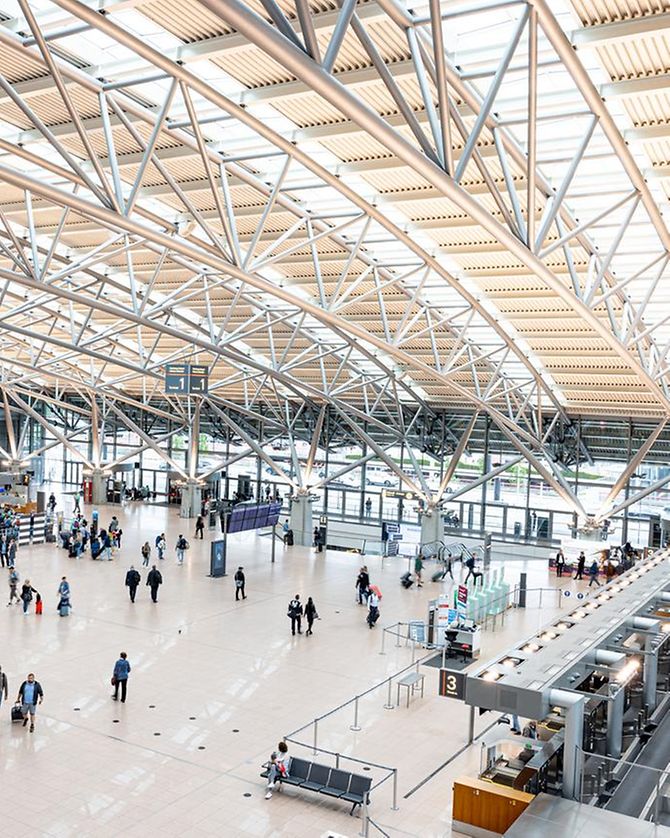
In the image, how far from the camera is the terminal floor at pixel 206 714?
519 inches

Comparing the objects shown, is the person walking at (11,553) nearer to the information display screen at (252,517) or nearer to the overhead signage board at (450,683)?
the information display screen at (252,517)

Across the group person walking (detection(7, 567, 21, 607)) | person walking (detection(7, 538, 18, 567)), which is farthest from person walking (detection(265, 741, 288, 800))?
person walking (detection(7, 538, 18, 567))

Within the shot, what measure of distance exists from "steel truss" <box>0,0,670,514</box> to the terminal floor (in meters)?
8.16

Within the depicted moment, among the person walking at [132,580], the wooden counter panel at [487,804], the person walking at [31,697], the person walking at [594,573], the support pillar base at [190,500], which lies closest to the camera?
the wooden counter panel at [487,804]

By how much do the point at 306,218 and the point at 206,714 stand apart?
11011 millimetres

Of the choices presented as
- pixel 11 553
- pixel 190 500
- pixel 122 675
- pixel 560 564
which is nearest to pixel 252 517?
pixel 11 553

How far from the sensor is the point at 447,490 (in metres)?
45.2

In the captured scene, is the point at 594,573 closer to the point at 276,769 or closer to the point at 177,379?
the point at 177,379

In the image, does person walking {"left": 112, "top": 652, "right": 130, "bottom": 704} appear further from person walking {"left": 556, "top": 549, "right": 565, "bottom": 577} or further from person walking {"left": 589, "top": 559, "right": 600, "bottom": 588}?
person walking {"left": 556, "top": 549, "right": 565, "bottom": 577}

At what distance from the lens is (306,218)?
67.1 ft

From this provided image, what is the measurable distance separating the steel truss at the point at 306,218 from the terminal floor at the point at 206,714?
8.16m

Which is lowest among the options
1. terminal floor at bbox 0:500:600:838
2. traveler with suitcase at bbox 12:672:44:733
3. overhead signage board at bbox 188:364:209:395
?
terminal floor at bbox 0:500:600:838

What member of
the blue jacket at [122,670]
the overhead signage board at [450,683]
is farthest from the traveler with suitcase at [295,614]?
the overhead signage board at [450,683]

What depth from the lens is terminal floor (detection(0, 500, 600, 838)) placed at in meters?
13.2
